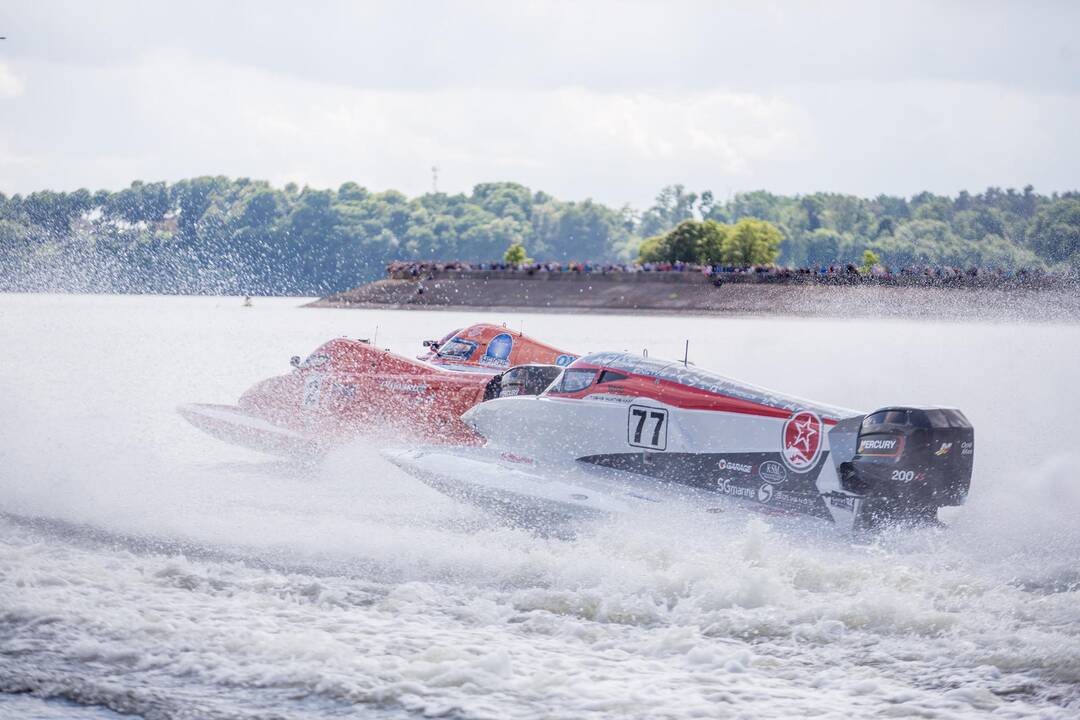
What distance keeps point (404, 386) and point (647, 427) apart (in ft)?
17.3

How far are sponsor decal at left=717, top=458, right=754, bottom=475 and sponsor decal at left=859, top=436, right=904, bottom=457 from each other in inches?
47.5

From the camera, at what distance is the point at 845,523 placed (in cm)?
Result: 1192

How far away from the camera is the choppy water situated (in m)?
8.28

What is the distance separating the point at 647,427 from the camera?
43.6 feet

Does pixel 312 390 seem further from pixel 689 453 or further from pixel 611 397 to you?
pixel 689 453

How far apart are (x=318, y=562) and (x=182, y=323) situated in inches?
3157

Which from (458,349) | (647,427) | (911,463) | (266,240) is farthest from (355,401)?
(266,240)

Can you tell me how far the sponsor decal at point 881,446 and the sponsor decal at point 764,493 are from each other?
1057mm

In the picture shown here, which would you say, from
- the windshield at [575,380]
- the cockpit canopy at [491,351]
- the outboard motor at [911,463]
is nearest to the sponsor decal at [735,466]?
the outboard motor at [911,463]

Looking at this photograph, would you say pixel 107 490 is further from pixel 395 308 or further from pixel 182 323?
pixel 395 308

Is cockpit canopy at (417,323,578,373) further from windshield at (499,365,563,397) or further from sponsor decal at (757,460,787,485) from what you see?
sponsor decal at (757,460,787,485)

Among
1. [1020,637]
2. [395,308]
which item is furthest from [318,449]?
[395,308]

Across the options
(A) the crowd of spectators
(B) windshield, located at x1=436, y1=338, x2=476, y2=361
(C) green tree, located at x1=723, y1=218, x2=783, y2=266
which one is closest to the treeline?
(C) green tree, located at x1=723, y1=218, x2=783, y2=266

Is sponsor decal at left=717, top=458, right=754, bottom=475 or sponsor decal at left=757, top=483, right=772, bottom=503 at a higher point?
sponsor decal at left=717, top=458, right=754, bottom=475
